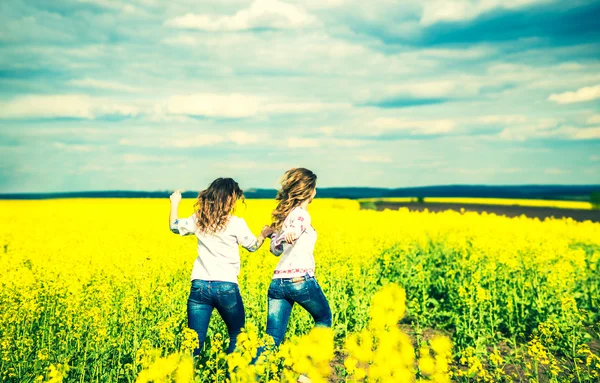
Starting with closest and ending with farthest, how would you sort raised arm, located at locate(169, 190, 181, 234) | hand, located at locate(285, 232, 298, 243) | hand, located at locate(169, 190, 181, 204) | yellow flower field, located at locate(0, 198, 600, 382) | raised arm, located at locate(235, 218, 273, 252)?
yellow flower field, located at locate(0, 198, 600, 382), hand, located at locate(285, 232, 298, 243), raised arm, located at locate(235, 218, 273, 252), raised arm, located at locate(169, 190, 181, 234), hand, located at locate(169, 190, 181, 204)

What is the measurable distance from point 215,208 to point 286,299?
102 centimetres

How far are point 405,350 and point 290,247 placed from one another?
6.86 feet

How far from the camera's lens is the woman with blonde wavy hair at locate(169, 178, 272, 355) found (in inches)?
175

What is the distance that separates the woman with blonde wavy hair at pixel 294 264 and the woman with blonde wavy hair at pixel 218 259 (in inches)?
8.6

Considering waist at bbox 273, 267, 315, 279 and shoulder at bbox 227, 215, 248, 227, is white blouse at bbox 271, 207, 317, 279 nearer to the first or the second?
waist at bbox 273, 267, 315, 279

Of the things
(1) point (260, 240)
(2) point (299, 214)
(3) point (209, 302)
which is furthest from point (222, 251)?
(2) point (299, 214)

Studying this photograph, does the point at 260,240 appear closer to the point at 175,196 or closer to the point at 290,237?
the point at 290,237

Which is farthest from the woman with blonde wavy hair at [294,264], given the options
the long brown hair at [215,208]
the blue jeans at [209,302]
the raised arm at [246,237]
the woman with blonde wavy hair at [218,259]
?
the long brown hair at [215,208]

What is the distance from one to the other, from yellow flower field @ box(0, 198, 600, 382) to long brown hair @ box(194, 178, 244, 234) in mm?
956

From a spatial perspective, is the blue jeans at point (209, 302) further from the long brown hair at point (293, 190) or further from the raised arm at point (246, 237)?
the long brown hair at point (293, 190)

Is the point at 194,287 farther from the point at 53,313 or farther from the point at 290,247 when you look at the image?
the point at 53,313

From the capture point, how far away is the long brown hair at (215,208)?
450 centimetres

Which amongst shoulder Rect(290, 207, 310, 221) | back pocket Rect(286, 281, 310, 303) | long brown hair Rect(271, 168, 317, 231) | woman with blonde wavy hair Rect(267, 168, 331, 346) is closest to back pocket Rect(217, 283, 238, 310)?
woman with blonde wavy hair Rect(267, 168, 331, 346)

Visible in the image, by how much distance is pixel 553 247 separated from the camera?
32.7ft
